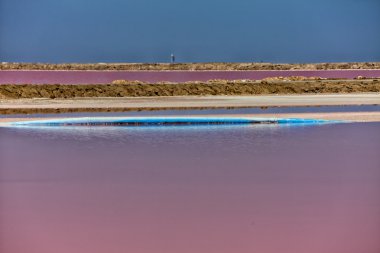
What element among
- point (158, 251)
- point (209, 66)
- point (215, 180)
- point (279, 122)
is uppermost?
point (209, 66)

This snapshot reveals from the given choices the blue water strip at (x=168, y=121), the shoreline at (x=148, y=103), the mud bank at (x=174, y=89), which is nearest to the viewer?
the blue water strip at (x=168, y=121)

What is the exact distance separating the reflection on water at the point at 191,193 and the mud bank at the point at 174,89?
16.2 m

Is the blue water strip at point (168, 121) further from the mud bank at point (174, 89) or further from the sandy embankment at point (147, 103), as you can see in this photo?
the mud bank at point (174, 89)

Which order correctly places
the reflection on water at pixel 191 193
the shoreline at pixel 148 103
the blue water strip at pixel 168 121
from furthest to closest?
the shoreline at pixel 148 103
the blue water strip at pixel 168 121
the reflection on water at pixel 191 193

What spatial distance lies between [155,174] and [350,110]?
42.0ft

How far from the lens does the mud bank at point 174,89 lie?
109 ft

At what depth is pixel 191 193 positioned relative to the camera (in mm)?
10641

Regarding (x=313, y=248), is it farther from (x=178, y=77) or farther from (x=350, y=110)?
(x=178, y=77)

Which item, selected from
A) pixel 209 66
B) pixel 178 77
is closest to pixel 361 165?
pixel 178 77

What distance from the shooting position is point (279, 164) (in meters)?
12.9

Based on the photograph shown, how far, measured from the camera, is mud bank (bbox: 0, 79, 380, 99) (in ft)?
109

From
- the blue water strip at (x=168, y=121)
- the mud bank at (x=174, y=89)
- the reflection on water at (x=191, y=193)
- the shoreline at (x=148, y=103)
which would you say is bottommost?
the reflection on water at (x=191, y=193)

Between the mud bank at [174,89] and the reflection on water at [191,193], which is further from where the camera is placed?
the mud bank at [174,89]

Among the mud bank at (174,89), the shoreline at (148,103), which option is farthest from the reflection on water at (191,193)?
the mud bank at (174,89)
